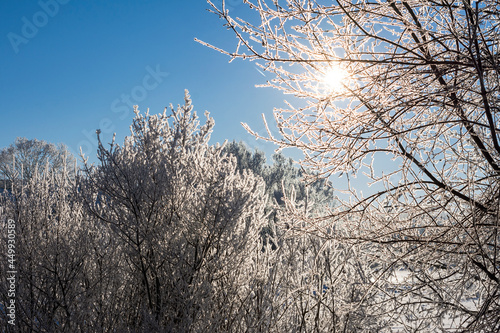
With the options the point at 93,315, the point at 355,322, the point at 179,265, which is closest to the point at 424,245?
the point at 355,322

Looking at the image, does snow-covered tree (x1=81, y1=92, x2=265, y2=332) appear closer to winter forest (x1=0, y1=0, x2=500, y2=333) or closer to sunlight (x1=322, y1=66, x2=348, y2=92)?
winter forest (x1=0, y1=0, x2=500, y2=333)

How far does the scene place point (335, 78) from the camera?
2.73m

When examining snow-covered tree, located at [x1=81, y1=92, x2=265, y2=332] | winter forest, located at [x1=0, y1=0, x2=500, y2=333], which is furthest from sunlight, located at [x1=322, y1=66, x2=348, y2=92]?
snow-covered tree, located at [x1=81, y1=92, x2=265, y2=332]

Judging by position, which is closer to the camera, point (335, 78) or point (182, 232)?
point (335, 78)

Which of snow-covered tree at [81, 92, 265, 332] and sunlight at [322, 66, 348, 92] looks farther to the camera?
snow-covered tree at [81, 92, 265, 332]

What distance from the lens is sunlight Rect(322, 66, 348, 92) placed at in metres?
2.70

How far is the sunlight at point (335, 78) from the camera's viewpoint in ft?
8.84

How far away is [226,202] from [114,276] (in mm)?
2060

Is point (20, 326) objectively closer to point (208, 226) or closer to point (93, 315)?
point (93, 315)

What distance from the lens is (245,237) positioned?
13.9 feet

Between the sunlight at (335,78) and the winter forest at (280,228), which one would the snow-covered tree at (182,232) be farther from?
the sunlight at (335,78)

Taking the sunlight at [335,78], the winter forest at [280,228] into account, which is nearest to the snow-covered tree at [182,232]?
the winter forest at [280,228]

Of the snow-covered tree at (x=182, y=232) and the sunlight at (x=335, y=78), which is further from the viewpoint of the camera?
the snow-covered tree at (x=182, y=232)

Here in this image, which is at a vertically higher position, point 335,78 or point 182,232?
point 335,78
